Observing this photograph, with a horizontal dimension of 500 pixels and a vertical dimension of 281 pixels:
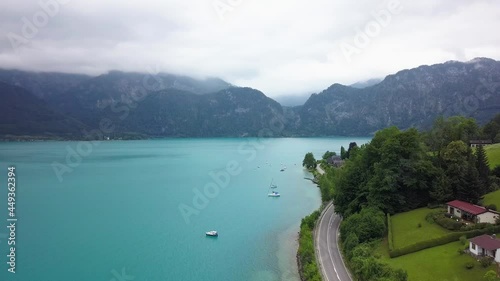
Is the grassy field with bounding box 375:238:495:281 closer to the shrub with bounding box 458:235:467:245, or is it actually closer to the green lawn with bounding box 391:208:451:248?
the shrub with bounding box 458:235:467:245

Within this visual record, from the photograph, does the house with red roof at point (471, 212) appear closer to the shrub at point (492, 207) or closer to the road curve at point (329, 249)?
the shrub at point (492, 207)

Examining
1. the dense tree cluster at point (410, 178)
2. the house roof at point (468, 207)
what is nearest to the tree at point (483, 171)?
the dense tree cluster at point (410, 178)

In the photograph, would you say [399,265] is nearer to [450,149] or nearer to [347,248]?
[347,248]

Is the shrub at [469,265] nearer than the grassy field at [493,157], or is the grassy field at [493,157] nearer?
the shrub at [469,265]

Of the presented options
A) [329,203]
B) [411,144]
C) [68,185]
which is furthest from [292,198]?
[68,185]

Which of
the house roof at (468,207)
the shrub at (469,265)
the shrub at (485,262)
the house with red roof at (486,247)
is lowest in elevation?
the shrub at (469,265)
